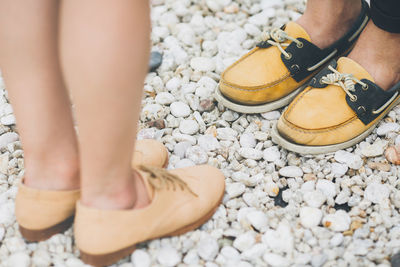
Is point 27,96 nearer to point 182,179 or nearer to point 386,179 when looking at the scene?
point 182,179

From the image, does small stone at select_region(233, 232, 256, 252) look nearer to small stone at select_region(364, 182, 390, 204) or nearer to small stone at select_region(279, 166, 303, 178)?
small stone at select_region(279, 166, 303, 178)

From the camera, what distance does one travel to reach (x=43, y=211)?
1027 mm

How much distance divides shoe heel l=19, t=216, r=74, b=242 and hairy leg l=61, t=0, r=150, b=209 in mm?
284

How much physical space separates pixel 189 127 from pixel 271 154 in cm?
32

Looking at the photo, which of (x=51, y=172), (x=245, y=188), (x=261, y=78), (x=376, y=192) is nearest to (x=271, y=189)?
(x=245, y=188)

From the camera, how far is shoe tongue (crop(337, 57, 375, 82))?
1.42 m

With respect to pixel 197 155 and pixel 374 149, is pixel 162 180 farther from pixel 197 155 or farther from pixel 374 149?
pixel 374 149

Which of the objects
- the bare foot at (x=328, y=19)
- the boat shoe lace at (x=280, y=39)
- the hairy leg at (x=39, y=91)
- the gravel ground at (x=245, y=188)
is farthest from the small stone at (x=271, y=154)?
the hairy leg at (x=39, y=91)

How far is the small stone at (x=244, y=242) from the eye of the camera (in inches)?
45.1

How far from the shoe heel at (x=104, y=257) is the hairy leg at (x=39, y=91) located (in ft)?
0.59

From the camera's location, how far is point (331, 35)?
157 centimetres

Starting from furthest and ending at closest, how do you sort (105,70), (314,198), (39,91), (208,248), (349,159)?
(349,159) → (314,198) → (208,248) → (39,91) → (105,70)

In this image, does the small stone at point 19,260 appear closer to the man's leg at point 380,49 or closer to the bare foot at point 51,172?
the bare foot at point 51,172

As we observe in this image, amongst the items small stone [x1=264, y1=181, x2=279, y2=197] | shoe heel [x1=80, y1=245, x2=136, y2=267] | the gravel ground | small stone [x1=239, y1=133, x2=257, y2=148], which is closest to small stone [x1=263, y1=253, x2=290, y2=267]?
the gravel ground
